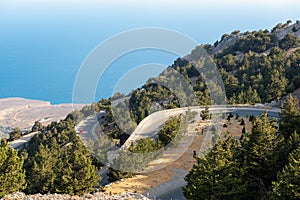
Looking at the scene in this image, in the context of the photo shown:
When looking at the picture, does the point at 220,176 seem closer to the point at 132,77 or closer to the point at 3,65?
the point at 132,77

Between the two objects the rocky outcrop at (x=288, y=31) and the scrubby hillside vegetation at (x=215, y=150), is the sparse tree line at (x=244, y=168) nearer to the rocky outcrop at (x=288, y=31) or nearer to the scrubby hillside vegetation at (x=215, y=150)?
the scrubby hillside vegetation at (x=215, y=150)

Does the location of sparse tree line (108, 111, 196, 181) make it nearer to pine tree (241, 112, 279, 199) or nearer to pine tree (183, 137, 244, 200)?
pine tree (183, 137, 244, 200)

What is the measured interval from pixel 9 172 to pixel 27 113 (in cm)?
8992

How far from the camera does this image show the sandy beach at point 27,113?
93644 mm

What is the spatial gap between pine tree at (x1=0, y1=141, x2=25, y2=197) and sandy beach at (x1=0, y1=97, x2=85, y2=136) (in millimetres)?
68807

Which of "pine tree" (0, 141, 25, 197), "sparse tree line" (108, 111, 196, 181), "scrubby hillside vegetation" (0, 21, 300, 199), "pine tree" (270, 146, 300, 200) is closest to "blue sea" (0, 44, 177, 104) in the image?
"scrubby hillside vegetation" (0, 21, 300, 199)

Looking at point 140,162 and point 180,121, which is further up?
point 180,121

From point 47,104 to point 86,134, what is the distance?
279 ft

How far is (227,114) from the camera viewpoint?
3619cm

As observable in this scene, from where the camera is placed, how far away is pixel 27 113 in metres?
105

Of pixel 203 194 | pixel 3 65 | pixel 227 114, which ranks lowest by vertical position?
pixel 203 194

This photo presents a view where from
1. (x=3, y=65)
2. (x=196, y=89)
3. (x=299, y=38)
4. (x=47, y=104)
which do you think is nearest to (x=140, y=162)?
(x=196, y=89)

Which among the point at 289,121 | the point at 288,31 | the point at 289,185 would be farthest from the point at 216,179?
the point at 288,31

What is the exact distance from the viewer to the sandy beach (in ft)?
307
